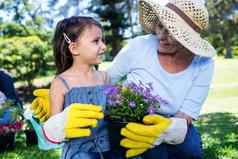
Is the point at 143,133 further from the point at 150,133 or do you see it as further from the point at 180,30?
the point at 180,30

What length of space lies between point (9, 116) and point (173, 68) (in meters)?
3.10

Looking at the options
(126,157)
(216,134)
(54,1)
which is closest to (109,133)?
(126,157)

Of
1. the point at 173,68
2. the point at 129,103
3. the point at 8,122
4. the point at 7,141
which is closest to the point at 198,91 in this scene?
the point at 173,68

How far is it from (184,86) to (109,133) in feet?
1.84

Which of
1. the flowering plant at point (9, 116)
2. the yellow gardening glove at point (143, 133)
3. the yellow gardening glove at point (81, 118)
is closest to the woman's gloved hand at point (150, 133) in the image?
the yellow gardening glove at point (143, 133)

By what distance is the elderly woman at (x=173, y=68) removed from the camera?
3.03 metres

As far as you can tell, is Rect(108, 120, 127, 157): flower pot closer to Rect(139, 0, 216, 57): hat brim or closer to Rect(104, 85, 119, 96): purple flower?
Rect(104, 85, 119, 96): purple flower

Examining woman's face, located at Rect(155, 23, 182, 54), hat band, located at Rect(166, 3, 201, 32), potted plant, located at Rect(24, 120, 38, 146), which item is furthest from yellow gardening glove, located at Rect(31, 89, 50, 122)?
potted plant, located at Rect(24, 120, 38, 146)

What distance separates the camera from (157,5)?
3.16 metres

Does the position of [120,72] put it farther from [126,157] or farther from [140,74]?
[126,157]

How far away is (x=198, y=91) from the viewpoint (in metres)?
3.24

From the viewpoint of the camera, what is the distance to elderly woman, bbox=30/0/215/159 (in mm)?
3027

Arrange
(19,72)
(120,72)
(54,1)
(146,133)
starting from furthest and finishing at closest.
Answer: (54,1)
(19,72)
(120,72)
(146,133)

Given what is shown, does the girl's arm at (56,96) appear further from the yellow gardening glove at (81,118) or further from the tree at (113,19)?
the tree at (113,19)
